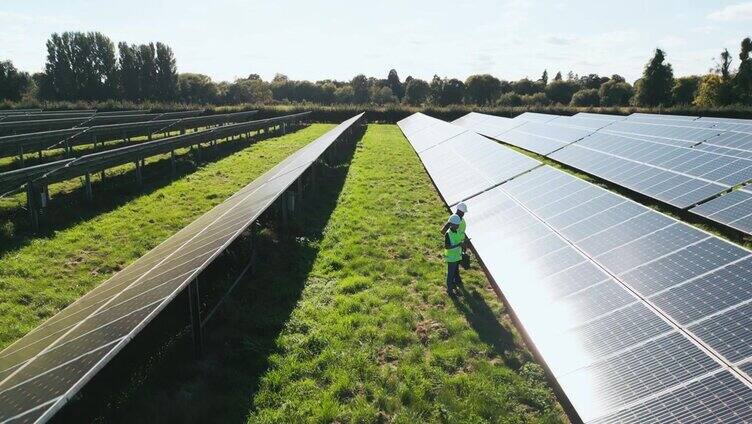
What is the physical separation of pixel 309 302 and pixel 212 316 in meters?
1.96

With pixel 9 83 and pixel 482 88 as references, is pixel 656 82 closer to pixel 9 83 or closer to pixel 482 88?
pixel 482 88

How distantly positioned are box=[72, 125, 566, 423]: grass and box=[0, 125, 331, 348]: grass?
3478 millimetres

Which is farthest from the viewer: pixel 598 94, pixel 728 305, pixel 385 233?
pixel 598 94

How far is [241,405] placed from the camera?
20.2 ft

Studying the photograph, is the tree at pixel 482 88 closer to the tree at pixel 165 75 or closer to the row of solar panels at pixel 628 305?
the tree at pixel 165 75

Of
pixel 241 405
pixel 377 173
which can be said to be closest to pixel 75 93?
pixel 377 173

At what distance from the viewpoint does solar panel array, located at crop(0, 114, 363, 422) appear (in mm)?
4113

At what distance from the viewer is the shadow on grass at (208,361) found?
5988 mm

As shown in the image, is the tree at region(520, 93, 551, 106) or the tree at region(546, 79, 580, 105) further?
the tree at region(546, 79, 580, 105)

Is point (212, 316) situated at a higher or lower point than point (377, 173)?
lower

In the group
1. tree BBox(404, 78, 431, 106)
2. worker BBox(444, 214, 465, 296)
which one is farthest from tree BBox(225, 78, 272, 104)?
worker BBox(444, 214, 465, 296)

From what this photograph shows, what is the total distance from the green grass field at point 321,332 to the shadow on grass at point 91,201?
46 centimetres

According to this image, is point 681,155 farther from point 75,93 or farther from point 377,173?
point 75,93

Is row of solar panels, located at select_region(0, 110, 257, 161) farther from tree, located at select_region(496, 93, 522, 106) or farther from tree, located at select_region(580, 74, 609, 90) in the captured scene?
tree, located at select_region(580, 74, 609, 90)
